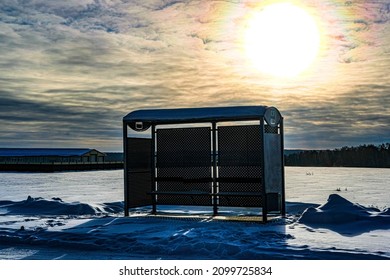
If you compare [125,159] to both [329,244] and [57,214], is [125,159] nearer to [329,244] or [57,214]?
[57,214]

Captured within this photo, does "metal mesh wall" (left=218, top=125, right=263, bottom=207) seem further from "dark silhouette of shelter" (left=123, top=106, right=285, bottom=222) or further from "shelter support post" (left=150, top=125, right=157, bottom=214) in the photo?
"shelter support post" (left=150, top=125, right=157, bottom=214)

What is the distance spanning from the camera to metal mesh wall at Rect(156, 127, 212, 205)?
1270cm

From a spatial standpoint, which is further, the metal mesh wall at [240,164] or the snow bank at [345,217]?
the metal mesh wall at [240,164]

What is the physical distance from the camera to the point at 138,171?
13.2 meters

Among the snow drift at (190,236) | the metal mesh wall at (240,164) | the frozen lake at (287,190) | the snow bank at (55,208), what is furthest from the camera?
the frozen lake at (287,190)

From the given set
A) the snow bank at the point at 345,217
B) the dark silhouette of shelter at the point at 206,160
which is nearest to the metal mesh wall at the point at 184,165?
the dark silhouette of shelter at the point at 206,160

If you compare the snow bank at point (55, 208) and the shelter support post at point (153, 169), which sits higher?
the shelter support post at point (153, 169)

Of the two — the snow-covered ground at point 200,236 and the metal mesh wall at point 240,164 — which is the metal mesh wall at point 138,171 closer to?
the snow-covered ground at point 200,236

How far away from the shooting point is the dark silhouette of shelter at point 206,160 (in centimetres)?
1169

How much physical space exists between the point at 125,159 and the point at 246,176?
9.86 ft

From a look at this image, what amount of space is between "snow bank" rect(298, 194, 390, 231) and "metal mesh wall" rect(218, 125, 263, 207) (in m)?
1.26

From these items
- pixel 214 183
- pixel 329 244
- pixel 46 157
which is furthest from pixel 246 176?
pixel 46 157

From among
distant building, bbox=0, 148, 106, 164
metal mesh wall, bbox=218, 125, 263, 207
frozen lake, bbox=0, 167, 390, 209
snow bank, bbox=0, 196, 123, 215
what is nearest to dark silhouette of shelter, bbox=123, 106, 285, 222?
metal mesh wall, bbox=218, 125, 263, 207
